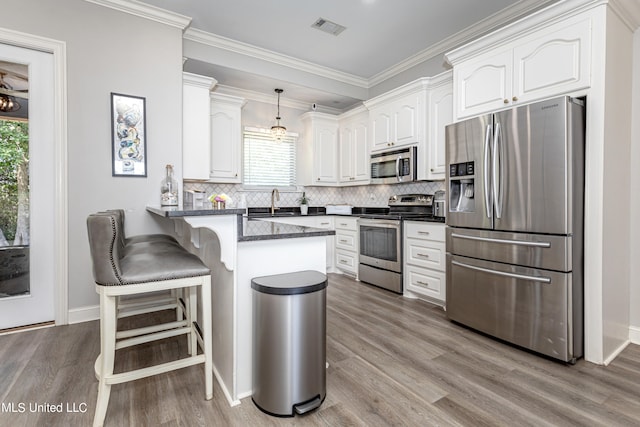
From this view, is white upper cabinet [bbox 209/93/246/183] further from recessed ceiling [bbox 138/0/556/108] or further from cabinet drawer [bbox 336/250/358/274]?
cabinet drawer [bbox 336/250/358/274]

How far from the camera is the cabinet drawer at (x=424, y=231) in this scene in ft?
10.2

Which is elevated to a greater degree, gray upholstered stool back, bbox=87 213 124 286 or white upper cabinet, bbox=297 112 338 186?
white upper cabinet, bbox=297 112 338 186

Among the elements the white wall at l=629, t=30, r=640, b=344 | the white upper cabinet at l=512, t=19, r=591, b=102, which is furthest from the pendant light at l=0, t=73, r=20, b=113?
the white wall at l=629, t=30, r=640, b=344

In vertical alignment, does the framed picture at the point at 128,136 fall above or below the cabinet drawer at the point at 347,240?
above

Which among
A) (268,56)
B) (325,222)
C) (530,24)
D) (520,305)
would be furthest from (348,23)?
(520,305)

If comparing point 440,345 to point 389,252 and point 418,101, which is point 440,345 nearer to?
point 389,252

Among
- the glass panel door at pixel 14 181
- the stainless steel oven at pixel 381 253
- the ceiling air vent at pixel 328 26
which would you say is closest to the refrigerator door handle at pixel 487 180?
the stainless steel oven at pixel 381 253

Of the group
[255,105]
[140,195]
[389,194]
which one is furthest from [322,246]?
[255,105]

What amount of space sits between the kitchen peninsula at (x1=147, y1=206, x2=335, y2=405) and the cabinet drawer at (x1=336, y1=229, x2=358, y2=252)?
2413 millimetres

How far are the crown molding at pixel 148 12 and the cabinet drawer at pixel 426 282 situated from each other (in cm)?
350

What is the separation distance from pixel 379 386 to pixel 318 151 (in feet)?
12.4

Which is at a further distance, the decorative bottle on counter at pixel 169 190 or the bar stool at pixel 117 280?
the decorative bottle on counter at pixel 169 190

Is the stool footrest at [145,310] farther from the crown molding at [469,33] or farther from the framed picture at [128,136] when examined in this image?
the crown molding at [469,33]

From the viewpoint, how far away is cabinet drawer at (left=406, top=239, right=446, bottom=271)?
10.2 feet
